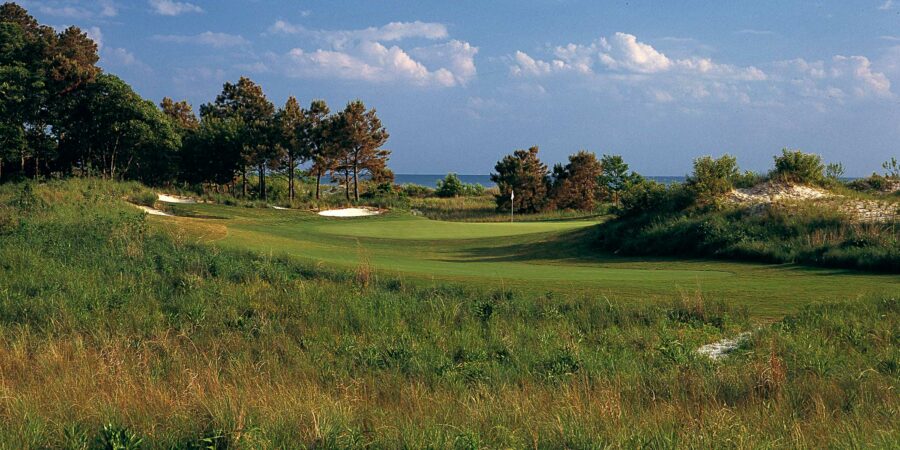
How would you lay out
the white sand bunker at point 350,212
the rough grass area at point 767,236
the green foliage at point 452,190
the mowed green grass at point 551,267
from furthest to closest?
the green foliage at point 452,190, the white sand bunker at point 350,212, the rough grass area at point 767,236, the mowed green grass at point 551,267

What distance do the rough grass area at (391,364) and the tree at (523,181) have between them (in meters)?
42.0

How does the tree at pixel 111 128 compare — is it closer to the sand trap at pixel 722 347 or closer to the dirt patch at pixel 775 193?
the dirt patch at pixel 775 193

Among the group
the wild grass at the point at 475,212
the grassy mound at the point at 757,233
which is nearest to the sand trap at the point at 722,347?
the grassy mound at the point at 757,233

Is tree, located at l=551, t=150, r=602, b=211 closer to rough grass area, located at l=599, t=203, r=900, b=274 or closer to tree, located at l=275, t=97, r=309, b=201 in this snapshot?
tree, located at l=275, t=97, r=309, b=201

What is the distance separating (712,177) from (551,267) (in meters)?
8.71

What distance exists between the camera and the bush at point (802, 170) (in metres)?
23.0

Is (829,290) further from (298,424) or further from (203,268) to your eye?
(203,268)

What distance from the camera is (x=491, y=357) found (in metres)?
8.87

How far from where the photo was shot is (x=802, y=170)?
23078mm

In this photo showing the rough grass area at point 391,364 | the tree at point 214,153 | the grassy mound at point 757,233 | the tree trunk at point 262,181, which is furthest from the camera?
the tree at point 214,153

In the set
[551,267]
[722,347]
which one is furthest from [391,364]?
[551,267]

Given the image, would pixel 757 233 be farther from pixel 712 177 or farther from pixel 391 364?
pixel 391 364

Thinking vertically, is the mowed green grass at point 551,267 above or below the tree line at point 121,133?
below

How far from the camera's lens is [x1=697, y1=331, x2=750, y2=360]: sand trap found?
862 cm
